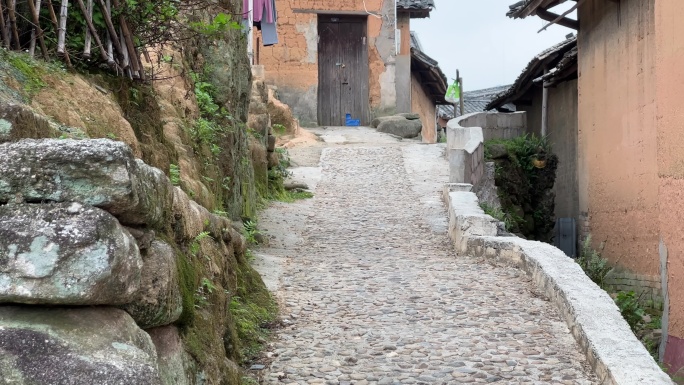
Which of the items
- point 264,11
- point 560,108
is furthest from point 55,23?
point 560,108

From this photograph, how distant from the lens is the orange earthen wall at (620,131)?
10266mm

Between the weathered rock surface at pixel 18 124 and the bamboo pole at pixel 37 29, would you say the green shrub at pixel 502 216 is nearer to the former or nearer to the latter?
the bamboo pole at pixel 37 29

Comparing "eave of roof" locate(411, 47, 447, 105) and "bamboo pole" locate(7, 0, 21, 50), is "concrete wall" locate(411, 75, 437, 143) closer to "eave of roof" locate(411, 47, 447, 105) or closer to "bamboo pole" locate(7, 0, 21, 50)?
"eave of roof" locate(411, 47, 447, 105)

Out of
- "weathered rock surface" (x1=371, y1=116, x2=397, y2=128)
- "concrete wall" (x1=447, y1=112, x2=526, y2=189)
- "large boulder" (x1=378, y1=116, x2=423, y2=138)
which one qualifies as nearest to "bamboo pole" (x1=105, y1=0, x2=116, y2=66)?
"concrete wall" (x1=447, y1=112, x2=526, y2=189)

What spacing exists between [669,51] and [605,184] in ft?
14.1

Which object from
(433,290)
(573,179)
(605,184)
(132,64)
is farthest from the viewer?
(573,179)

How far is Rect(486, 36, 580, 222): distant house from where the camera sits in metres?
15.4

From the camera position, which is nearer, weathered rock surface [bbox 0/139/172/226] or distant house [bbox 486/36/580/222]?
weathered rock surface [bbox 0/139/172/226]

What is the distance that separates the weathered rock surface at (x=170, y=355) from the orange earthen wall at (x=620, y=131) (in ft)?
27.4

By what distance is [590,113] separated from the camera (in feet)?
A: 42.0

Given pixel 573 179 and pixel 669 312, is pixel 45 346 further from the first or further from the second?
pixel 573 179

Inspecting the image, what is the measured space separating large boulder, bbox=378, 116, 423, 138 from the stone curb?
31.8ft

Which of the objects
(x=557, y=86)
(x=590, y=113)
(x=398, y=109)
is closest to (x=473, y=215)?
(x=590, y=113)

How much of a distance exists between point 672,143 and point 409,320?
11.9ft
